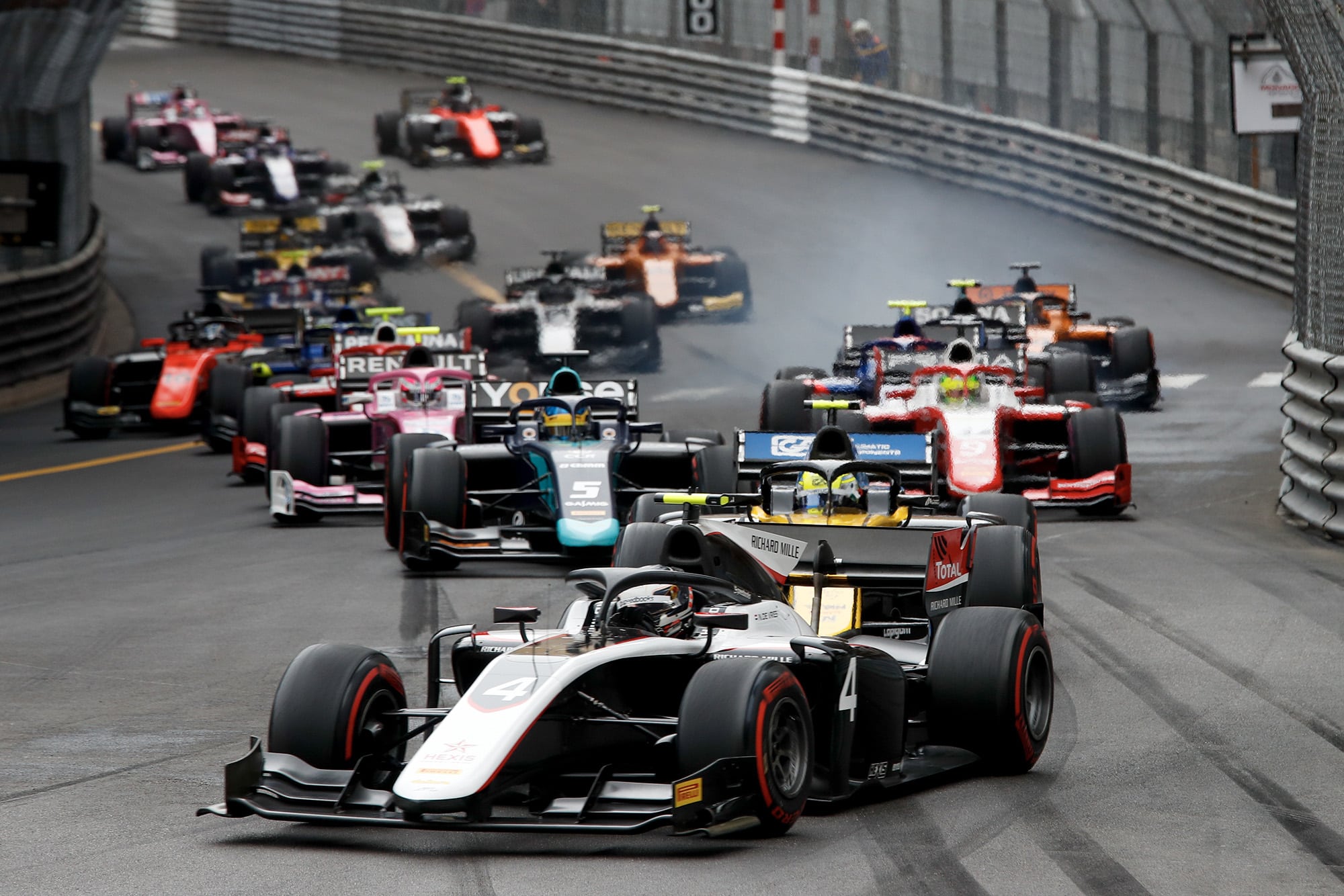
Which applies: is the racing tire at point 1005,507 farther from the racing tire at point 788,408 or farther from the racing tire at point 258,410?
the racing tire at point 258,410

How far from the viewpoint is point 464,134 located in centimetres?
4522

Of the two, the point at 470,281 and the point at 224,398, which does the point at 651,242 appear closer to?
the point at 470,281

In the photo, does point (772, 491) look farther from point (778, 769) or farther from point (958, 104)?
point (958, 104)

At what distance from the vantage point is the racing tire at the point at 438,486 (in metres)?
16.3

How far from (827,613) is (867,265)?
2769 centimetres

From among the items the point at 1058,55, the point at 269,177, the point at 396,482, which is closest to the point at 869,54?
the point at 1058,55

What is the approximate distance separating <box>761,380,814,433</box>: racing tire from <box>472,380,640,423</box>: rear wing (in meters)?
2.84

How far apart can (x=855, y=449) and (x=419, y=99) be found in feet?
113

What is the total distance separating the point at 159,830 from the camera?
8391 mm

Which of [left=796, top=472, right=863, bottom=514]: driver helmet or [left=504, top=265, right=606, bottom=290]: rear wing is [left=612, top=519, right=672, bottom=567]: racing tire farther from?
[left=504, top=265, right=606, bottom=290]: rear wing

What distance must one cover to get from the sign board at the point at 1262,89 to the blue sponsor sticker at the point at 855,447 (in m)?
14.9

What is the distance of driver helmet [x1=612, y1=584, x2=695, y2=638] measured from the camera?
29.3 ft

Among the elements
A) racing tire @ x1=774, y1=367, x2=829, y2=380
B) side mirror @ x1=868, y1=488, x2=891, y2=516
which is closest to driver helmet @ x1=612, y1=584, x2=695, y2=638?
side mirror @ x1=868, y1=488, x2=891, y2=516

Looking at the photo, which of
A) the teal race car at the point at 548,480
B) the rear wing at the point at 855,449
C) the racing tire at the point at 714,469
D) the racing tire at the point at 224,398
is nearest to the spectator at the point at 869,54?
the racing tire at the point at 224,398
